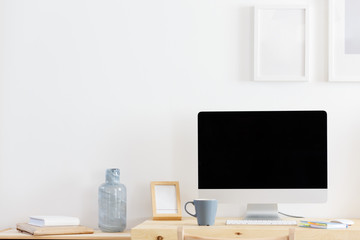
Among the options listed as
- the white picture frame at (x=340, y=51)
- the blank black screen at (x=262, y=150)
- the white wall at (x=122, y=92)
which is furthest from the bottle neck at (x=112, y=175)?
the white picture frame at (x=340, y=51)

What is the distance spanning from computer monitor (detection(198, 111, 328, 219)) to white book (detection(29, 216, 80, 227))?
0.58 meters

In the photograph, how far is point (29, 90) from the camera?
295 cm

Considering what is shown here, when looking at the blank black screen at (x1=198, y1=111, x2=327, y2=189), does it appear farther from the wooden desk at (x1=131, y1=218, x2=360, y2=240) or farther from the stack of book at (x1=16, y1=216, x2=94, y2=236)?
the stack of book at (x1=16, y1=216, x2=94, y2=236)

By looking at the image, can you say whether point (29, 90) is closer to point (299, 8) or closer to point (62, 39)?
point (62, 39)

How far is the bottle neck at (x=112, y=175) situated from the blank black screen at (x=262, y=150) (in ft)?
1.25

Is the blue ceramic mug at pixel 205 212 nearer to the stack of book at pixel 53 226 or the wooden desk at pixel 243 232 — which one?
the wooden desk at pixel 243 232

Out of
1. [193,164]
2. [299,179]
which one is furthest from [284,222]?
[193,164]

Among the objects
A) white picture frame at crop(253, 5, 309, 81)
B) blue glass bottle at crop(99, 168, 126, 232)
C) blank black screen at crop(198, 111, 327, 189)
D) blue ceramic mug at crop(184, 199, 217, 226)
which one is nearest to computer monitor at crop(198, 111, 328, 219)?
blank black screen at crop(198, 111, 327, 189)

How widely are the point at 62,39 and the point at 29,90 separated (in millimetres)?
291

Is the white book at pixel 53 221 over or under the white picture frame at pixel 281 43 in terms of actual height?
under

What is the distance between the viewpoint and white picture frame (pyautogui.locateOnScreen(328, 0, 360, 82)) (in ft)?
9.34

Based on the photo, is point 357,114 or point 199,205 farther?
point 357,114

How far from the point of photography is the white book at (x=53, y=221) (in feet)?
8.66

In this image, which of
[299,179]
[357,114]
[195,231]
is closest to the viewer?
[195,231]
